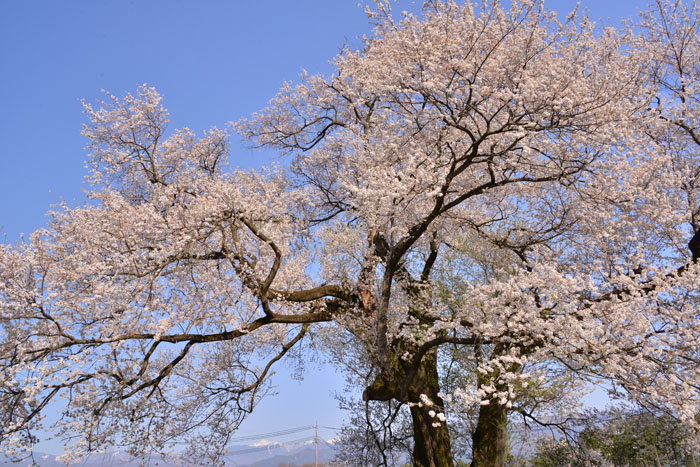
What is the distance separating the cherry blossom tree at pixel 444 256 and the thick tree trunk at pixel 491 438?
0.12 ft

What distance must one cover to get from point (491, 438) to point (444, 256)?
11.9ft

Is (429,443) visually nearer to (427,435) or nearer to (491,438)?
(427,435)

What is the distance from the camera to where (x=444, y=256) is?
34.3 ft

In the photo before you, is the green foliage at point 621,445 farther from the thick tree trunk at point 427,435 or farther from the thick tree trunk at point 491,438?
the thick tree trunk at point 427,435

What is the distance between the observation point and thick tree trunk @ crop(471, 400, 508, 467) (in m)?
8.84

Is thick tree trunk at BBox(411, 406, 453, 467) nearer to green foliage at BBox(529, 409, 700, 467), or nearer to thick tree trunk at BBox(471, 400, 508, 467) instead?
thick tree trunk at BBox(471, 400, 508, 467)

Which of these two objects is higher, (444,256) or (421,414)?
(444,256)

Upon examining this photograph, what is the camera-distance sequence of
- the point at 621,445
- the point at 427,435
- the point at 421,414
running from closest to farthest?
the point at 427,435 → the point at 421,414 → the point at 621,445

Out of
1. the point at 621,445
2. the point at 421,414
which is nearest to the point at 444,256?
the point at 421,414

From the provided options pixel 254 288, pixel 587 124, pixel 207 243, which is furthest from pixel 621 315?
pixel 207 243

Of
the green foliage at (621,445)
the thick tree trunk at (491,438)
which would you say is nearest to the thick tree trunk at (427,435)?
the thick tree trunk at (491,438)

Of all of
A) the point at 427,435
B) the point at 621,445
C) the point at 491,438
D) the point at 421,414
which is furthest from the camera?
the point at 621,445

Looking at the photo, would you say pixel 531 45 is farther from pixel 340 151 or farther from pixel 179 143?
pixel 179 143

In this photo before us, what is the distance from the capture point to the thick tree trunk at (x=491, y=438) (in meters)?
8.84
